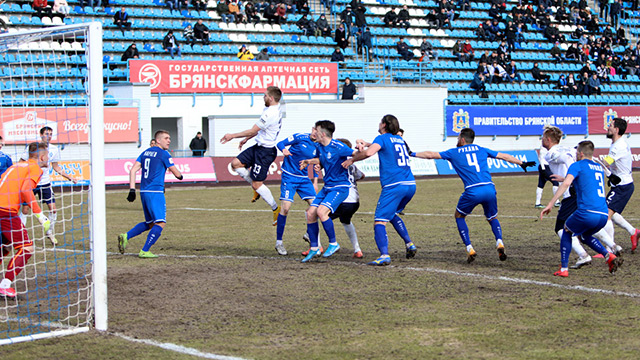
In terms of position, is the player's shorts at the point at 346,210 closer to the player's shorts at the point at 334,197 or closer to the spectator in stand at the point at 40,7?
the player's shorts at the point at 334,197

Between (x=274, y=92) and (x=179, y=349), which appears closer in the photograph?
(x=179, y=349)

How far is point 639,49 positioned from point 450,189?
27.6 meters

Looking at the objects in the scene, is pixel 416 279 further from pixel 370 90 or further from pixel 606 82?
pixel 606 82

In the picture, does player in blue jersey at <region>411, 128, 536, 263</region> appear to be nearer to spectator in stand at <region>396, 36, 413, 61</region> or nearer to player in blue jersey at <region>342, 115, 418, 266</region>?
player in blue jersey at <region>342, 115, 418, 266</region>

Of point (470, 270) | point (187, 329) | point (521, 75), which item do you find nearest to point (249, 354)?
point (187, 329)

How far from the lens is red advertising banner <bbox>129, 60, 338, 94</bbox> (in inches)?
1273

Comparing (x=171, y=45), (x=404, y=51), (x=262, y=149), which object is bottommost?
(x=262, y=149)

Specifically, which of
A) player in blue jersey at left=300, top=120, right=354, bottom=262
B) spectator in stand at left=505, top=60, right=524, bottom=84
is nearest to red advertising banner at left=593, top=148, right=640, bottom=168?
spectator in stand at left=505, top=60, right=524, bottom=84

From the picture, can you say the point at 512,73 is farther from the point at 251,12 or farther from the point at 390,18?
the point at 251,12

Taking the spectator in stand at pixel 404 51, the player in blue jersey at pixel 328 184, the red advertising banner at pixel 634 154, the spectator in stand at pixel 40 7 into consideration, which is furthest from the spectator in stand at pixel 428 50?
the player in blue jersey at pixel 328 184

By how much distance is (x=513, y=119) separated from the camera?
39.3 metres

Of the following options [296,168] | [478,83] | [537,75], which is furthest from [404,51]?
[296,168]

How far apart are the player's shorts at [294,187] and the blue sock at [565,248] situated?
4.39m

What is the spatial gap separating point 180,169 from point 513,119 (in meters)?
19.2
